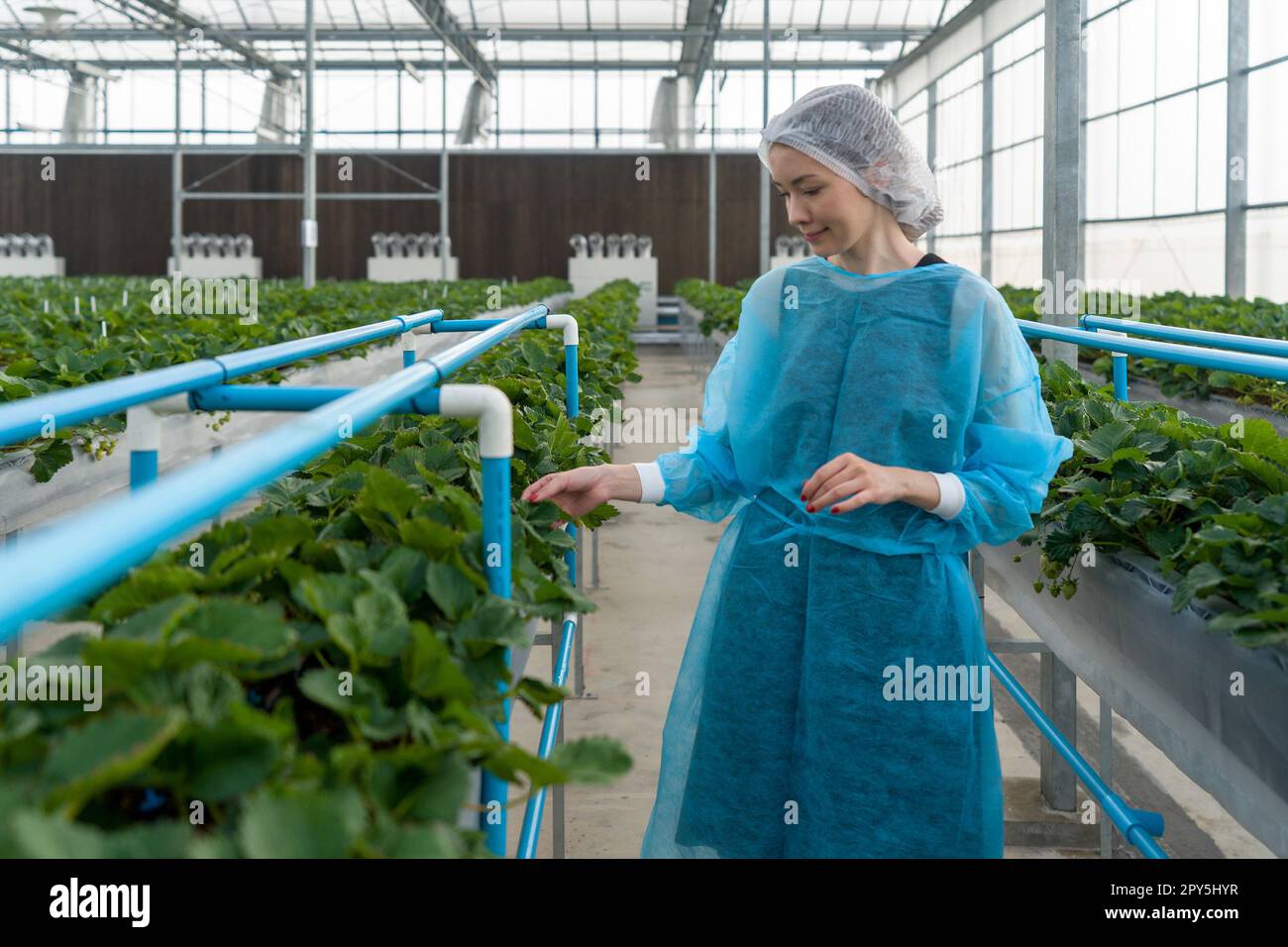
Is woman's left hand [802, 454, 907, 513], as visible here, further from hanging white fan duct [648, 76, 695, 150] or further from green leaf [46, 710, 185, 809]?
hanging white fan duct [648, 76, 695, 150]

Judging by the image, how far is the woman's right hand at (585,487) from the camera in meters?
1.81

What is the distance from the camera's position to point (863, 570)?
6.01 ft

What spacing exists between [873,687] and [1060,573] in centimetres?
76

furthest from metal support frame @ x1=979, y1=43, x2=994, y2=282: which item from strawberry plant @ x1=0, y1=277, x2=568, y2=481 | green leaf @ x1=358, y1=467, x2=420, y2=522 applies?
green leaf @ x1=358, y1=467, x2=420, y2=522

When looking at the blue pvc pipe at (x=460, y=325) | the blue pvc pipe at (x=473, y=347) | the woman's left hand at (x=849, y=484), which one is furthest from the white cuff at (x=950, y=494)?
the blue pvc pipe at (x=460, y=325)

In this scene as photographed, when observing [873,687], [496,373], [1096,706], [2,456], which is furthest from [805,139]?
[1096,706]

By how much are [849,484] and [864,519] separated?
25 cm

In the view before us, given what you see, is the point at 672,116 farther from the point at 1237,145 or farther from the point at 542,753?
the point at 542,753

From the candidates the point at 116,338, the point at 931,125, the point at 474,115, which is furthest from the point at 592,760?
the point at 931,125

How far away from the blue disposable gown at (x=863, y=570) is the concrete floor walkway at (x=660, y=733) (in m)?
0.25

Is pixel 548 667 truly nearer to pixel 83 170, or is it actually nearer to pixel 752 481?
pixel 752 481

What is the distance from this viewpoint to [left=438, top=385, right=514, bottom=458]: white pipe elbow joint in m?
1.32

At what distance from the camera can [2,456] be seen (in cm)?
305

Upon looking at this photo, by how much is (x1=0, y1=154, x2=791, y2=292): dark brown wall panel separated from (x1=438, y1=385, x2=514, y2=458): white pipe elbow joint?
2160 centimetres
